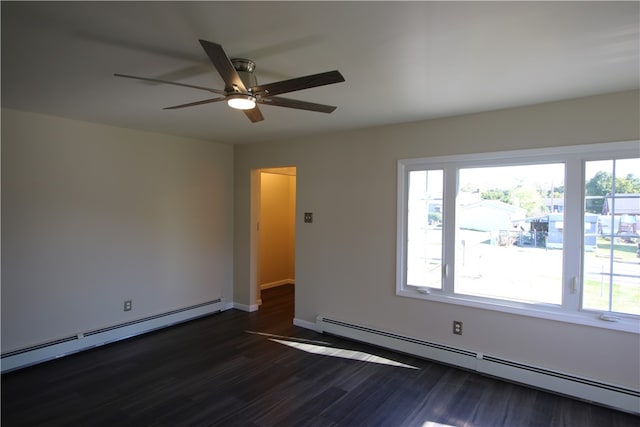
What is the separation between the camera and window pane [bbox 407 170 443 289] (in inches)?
139

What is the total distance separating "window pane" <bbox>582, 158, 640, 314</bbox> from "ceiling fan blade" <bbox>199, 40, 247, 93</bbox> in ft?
9.02

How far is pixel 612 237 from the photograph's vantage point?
108 inches

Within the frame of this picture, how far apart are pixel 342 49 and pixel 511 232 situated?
7.55 feet

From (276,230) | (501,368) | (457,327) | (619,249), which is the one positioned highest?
(619,249)

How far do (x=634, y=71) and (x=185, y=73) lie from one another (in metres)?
2.85

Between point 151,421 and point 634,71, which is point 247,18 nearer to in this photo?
point 634,71

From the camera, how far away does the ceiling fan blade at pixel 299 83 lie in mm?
1734

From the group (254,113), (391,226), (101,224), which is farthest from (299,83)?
(101,224)

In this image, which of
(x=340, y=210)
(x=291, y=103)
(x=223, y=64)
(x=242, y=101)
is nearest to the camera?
(x=223, y=64)

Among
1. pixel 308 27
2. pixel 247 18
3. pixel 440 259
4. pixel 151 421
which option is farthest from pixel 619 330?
pixel 151 421

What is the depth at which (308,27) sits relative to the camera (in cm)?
170

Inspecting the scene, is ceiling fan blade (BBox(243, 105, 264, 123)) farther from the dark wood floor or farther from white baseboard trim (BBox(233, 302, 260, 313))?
white baseboard trim (BBox(233, 302, 260, 313))

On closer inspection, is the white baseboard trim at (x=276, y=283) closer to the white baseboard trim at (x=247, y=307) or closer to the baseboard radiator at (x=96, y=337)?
the white baseboard trim at (x=247, y=307)

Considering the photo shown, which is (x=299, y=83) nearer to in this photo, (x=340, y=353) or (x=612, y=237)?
(x=612, y=237)
